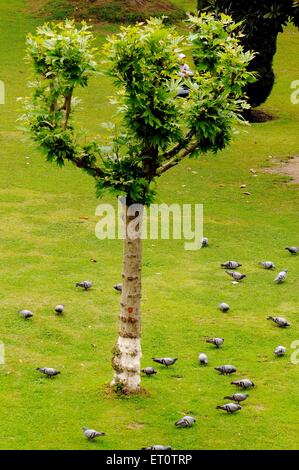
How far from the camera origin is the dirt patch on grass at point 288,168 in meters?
27.2

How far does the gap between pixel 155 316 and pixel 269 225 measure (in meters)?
6.51

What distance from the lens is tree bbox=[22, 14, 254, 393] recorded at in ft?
41.3

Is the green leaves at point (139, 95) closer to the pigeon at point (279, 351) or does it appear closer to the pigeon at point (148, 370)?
the pigeon at point (148, 370)

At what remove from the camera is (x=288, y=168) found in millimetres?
27969

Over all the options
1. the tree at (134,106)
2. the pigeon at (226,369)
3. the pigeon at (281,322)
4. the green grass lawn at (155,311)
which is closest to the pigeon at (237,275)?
the green grass lawn at (155,311)

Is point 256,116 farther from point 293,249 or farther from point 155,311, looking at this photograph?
point 155,311

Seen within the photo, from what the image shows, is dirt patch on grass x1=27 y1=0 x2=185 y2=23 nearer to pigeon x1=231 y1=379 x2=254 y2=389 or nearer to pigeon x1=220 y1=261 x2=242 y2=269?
pigeon x1=220 y1=261 x2=242 y2=269

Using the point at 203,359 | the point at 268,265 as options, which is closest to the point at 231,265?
the point at 268,265

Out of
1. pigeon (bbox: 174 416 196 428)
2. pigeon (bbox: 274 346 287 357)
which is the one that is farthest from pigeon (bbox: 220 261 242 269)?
pigeon (bbox: 174 416 196 428)

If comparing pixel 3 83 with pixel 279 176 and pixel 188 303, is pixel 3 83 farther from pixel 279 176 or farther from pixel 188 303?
pixel 188 303

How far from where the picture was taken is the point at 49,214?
74.5 ft

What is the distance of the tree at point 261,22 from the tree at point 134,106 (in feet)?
30.1

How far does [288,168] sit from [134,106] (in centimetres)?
1576
